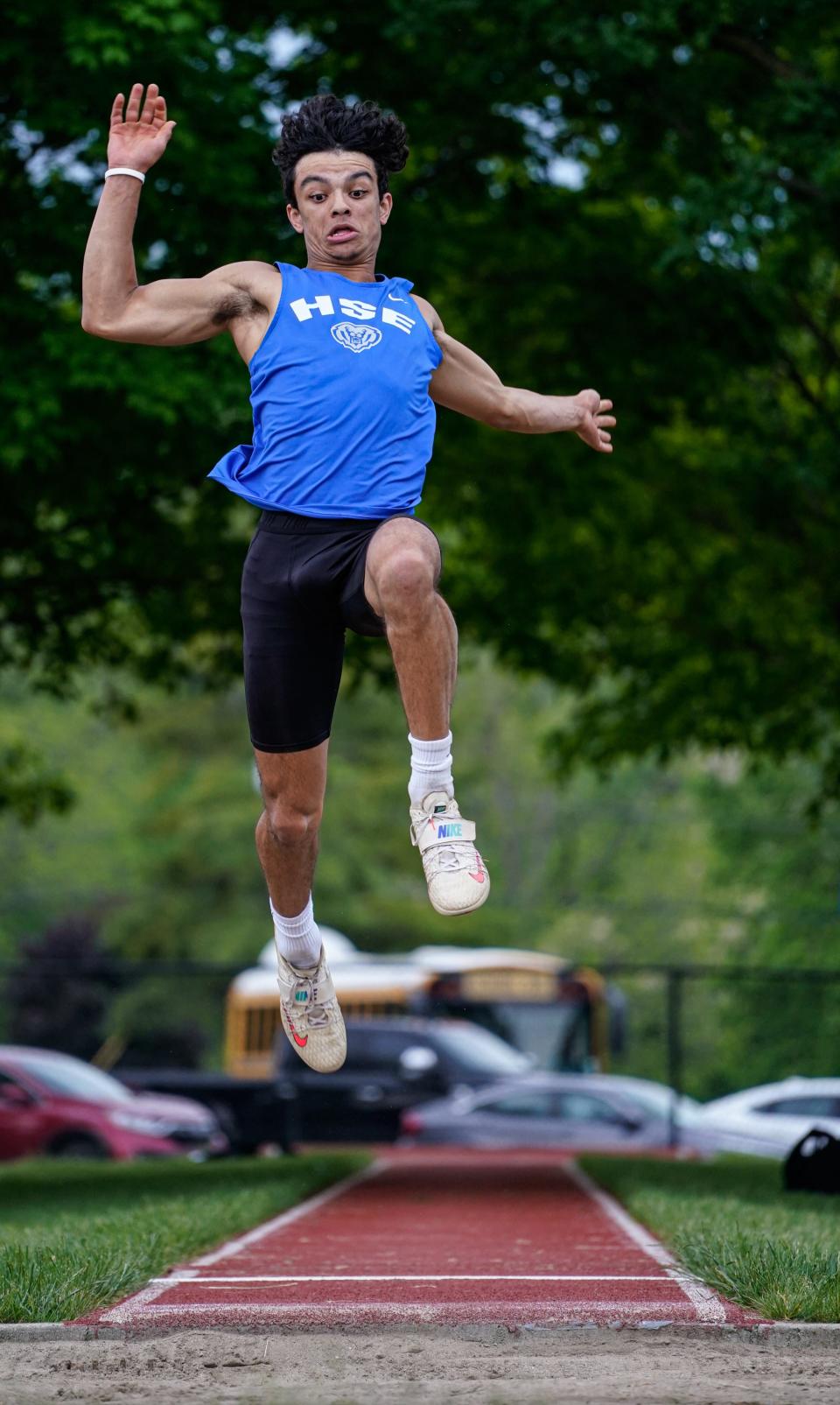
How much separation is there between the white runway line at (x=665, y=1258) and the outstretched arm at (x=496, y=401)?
2.74m

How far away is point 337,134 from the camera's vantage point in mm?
Answer: 5871

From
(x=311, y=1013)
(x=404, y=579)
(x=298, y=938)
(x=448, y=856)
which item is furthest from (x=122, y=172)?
(x=311, y=1013)

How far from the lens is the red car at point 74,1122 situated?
2245cm

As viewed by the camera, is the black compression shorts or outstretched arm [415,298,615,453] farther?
outstretched arm [415,298,615,453]

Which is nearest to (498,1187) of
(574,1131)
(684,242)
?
(684,242)

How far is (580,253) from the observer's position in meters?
16.7

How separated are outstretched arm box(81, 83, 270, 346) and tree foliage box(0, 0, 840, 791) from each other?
20.1 feet

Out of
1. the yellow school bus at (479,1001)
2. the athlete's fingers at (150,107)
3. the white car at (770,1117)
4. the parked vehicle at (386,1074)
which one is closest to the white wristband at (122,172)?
the athlete's fingers at (150,107)

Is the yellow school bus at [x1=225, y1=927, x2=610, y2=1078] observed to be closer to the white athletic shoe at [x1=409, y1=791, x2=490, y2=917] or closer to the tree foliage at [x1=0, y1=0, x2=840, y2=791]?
the tree foliage at [x1=0, y1=0, x2=840, y2=791]

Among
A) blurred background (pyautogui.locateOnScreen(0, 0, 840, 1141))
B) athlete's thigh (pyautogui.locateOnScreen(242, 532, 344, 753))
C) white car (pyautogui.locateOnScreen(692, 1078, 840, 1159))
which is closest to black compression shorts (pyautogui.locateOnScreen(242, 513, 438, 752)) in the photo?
athlete's thigh (pyautogui.locateOnScreen(242, 532, 344, 753))

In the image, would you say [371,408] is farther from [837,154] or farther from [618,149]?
[618,149]

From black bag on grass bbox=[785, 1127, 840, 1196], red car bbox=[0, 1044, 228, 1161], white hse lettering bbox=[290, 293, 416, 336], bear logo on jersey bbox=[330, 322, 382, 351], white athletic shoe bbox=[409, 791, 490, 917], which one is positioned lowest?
red car bbox=[0, 1044, 228, 1161]

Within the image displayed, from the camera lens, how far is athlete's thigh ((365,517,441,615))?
A: 17.9 ft

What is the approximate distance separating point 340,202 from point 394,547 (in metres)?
1.18
